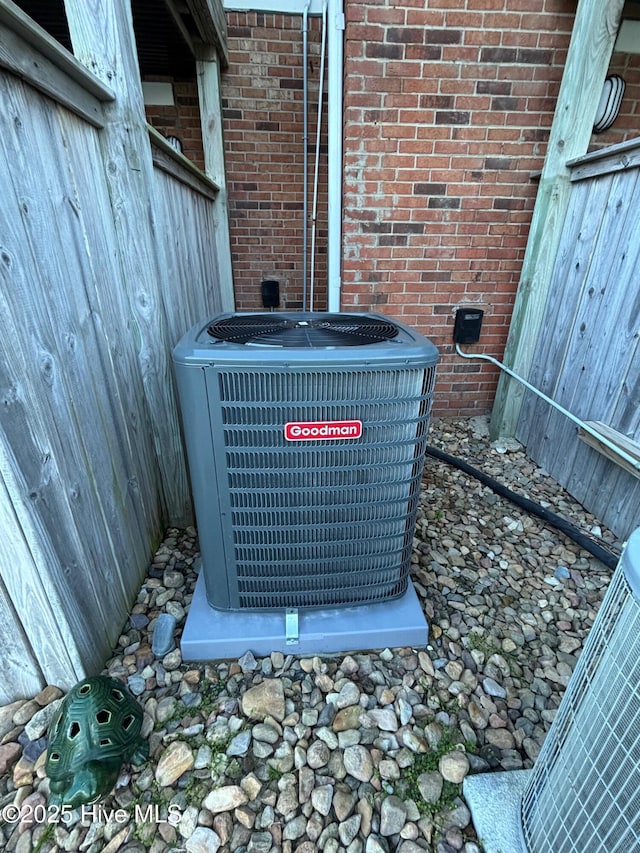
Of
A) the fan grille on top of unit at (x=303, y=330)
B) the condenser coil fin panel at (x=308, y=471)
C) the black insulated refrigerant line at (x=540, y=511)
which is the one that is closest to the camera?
the condenser coil fin panel at (x=308, y=471)

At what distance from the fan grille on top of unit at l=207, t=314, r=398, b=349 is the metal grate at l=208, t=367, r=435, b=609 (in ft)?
0.53

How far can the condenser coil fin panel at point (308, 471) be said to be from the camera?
1.08 metres

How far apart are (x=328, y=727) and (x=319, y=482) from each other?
0.69 metres

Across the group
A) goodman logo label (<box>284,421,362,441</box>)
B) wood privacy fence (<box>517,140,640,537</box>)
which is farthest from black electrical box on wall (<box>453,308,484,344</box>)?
goodman logo label (<box>284,421,362,441</box>)

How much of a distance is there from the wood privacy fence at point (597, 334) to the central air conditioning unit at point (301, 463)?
1.18m

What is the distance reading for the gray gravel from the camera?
3.19 feet

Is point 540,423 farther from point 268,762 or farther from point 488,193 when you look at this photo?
point 268,762

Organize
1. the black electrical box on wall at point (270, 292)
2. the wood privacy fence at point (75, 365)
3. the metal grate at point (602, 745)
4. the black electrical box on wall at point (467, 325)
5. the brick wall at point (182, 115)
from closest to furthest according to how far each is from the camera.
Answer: the metal grate at point (602, 745) → the wood privacy fence at point (75, 365) → the black electrical box on wall at point (467, 325) → the brick wall at point (182, 115) → the black electrical box on wall at point (270, 292)

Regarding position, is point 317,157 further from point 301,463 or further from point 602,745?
point 602,745

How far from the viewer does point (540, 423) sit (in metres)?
2.49

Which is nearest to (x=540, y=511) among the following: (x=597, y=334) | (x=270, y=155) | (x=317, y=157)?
(x=597, y=334)

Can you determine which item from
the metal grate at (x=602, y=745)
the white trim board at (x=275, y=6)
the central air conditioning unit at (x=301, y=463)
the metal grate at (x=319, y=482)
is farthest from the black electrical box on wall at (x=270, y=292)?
the metal grate at (x=602, y=745)

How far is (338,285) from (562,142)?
137cm

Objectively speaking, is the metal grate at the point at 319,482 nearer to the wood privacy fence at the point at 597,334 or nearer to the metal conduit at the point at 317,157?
the wood privacy fence at the point at 597,334
